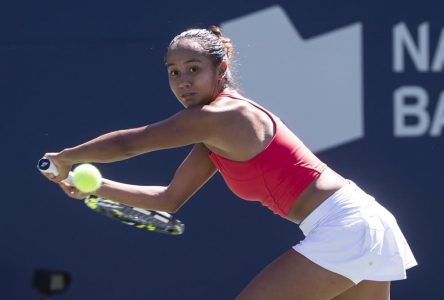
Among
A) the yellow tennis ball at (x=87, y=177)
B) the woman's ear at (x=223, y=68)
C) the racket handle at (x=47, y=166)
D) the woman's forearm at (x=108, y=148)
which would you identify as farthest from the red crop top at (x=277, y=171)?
the racket handle at (x=47, y=166)

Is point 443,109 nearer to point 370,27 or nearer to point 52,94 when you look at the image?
point 370,27

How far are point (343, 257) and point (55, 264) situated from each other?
8.86 ft

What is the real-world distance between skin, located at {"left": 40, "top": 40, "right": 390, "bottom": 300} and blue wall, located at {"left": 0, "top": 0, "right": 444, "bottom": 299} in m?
2.17

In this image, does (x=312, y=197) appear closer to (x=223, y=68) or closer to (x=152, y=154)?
(x=223, y=68)

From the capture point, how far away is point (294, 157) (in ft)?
10.9

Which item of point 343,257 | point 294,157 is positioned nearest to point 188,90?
point 294,157

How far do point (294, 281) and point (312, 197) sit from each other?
0.92 ft

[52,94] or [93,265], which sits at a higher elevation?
[52,94]

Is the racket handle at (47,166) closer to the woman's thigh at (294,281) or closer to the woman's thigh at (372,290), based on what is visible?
the woman's thigh at (294,281)

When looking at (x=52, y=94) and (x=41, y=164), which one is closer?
(x=41, y=164)

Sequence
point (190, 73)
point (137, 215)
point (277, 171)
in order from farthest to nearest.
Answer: point (137, 215), point (190, 73), point (277, 171)

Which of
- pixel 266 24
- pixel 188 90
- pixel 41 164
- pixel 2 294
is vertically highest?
pixel 266 24

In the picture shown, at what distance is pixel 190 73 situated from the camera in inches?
134

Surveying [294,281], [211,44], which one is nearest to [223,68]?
[211,44]
